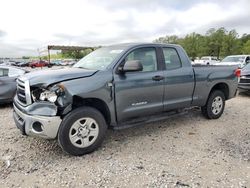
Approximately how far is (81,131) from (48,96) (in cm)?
73

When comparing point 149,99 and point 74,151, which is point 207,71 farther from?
point 74,151

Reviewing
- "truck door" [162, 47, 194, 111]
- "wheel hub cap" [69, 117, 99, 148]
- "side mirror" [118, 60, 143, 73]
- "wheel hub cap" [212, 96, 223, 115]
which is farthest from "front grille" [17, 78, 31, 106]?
"wheel hub cap" [212, 96, 223, 115]

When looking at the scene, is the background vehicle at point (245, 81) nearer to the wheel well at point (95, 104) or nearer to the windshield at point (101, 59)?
the windshield at point (101, 59)

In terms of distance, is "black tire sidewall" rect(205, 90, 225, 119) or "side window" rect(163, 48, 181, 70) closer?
"side window" rect(163, 48, 181, 70)

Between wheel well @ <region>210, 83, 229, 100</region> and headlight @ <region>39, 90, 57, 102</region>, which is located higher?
headlight @ <region>39, 90, 57, 102</region>

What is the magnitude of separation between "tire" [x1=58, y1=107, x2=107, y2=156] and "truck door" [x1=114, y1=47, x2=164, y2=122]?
444mm

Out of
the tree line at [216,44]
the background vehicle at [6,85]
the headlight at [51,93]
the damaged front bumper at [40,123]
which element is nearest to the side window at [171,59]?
the headlight at [51,93]

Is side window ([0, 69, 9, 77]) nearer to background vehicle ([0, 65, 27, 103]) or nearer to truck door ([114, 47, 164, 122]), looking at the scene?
background vehicle ([0, 65, 27, 103])

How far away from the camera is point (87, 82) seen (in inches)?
146

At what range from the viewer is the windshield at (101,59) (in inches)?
167

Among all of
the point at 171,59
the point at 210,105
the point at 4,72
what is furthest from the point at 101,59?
the point at 4,72

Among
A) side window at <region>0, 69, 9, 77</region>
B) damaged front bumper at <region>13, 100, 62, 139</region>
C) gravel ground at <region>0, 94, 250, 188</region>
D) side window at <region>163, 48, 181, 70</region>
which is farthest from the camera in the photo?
side window at <region>0, 69, 9, 77</region>

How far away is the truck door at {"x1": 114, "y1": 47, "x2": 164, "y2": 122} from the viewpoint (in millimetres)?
4082

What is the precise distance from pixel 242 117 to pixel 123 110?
3.61 metres
